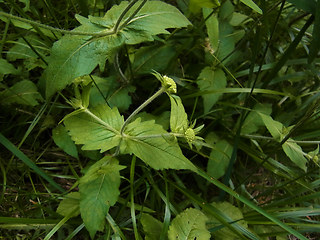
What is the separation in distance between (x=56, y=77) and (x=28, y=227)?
620 millimetres

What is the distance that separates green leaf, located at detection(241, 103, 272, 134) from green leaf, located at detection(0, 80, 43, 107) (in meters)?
0.97

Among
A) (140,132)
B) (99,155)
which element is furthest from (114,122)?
(99,155)

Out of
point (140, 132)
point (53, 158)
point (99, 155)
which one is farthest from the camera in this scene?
point (53, 158)

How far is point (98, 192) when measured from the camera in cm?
111

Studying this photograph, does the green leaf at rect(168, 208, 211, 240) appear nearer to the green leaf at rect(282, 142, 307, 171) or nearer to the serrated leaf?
the serrated leaf

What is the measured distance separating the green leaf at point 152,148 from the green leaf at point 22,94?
1.66 feet

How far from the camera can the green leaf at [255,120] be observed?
4.98 feet

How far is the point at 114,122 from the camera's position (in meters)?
1.16

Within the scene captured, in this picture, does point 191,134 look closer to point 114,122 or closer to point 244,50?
point 114,122

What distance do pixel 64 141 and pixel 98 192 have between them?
32 cm

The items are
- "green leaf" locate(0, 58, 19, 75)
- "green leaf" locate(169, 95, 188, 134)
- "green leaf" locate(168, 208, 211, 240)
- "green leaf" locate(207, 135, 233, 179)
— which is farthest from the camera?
"green leaf" locate(207, 135, 233, 179)

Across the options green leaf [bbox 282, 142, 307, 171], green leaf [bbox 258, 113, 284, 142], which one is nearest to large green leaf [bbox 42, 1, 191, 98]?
green leaf [bbox 258, 113, 284, 142]

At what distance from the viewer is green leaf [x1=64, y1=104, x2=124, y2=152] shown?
1.11 meters

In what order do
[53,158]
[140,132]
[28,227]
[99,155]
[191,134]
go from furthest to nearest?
[53,158]
[99,155]
[28,227]
[140,132]
[191,134]
